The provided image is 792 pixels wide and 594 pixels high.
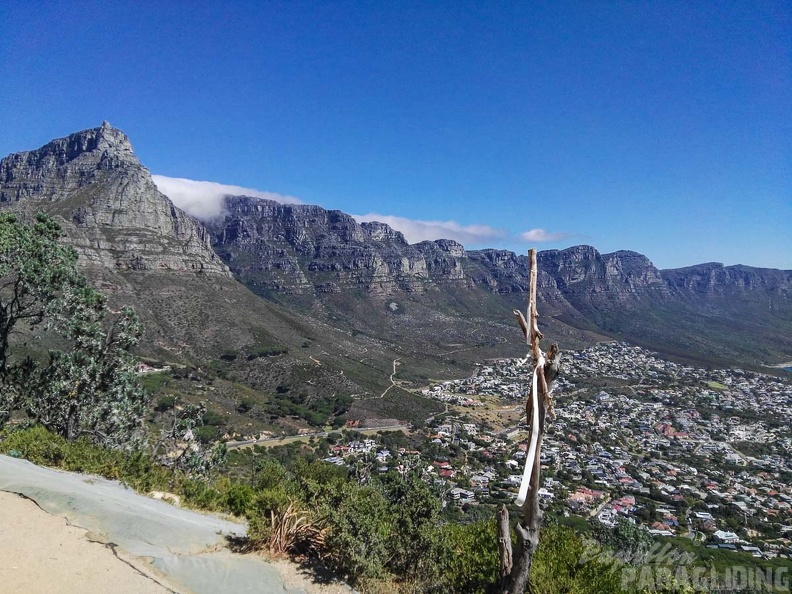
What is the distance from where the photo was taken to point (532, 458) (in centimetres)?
369

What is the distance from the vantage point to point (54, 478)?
8.05m

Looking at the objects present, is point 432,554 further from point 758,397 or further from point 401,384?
point 758,397

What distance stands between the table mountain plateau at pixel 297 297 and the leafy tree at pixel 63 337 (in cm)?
2926

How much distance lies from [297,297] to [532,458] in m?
141

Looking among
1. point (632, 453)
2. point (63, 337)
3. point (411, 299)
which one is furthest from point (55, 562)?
point (411, 299)

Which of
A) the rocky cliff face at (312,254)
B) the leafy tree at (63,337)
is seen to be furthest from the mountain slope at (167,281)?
the rocky cliff face at (312,254)

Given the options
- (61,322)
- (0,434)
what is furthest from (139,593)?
(61,322)

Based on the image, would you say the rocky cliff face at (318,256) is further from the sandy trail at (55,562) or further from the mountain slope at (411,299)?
the sandy trail at (55,562)

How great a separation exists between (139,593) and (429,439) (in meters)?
53.3

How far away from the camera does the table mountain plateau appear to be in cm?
6981

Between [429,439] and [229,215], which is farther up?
[229,215]

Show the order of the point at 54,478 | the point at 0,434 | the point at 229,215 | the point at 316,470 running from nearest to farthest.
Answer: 1. the point at 54,478
2. the point at 0,434
3. the point at 316,470
4. the point at 229,215

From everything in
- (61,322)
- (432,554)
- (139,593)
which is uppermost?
(61,322)

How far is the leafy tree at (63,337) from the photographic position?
13.5m
